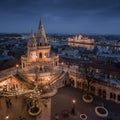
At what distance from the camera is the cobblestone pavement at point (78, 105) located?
21344 millimetres

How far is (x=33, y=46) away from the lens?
34.5 metres

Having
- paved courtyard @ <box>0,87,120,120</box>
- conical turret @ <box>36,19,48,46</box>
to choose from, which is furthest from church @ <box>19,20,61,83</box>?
paved courtyard @ <box>0,87,120,120</box>

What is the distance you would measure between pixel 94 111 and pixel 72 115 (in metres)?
3.74

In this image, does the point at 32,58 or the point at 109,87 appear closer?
the point at 109,87

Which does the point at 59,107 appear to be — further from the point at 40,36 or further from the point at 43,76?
the point at 40,36

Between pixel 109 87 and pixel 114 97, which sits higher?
pixel 109 87

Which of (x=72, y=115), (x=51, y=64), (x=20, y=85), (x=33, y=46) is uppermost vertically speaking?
(x=33, y=46)

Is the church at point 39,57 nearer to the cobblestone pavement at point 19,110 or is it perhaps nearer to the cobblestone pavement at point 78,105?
the cobblestone pavement at point 78,105

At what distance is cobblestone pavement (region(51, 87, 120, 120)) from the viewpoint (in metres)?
21.3

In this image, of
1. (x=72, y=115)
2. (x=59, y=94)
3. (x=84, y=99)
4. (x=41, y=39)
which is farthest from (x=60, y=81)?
(x=41, y=39)

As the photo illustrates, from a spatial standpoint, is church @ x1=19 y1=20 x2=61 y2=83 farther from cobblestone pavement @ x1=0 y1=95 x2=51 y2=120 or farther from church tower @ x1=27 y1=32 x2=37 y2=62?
cobblestone pavement @ x1=0 y1=95 x2=51 y2=120

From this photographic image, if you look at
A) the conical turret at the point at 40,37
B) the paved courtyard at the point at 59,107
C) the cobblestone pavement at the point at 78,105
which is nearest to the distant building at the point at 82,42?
the conical turret at the point at 40,37

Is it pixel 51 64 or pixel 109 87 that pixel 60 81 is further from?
pixel 109 87

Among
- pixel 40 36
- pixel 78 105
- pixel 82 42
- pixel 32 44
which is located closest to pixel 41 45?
pixel 40 36
